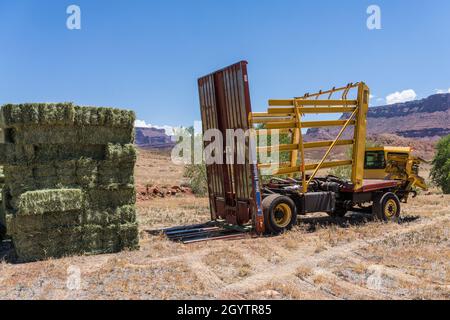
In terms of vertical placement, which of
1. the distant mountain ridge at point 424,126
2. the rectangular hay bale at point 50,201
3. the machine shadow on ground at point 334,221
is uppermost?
the distant mountain ridge at point 424,126

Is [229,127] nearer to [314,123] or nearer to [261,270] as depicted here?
[314,123]

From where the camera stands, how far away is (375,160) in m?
17.4

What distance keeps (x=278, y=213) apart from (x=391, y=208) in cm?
447

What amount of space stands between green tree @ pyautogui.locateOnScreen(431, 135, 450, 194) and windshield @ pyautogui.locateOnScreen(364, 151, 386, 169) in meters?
Result: 14.2

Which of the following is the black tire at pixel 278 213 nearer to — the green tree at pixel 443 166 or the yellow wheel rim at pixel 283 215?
the yellow wheel rim at pixel 283 215

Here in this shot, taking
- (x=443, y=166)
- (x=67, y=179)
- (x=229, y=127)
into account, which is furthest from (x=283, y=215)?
(x=443, y=166)

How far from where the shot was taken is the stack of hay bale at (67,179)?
8.88 meters

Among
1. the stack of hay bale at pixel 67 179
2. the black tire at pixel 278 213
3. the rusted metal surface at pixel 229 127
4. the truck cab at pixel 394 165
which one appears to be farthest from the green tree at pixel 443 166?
the stack of hay bale at pixel 67 179

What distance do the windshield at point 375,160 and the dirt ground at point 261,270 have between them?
5637mm

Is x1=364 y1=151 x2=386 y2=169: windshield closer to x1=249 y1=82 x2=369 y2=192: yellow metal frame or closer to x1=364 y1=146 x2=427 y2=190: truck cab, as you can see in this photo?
x1=364 y1=146 x2=427 y2=190: truck cab

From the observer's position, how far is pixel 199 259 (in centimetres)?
894

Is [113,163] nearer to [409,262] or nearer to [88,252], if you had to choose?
[88,252]
